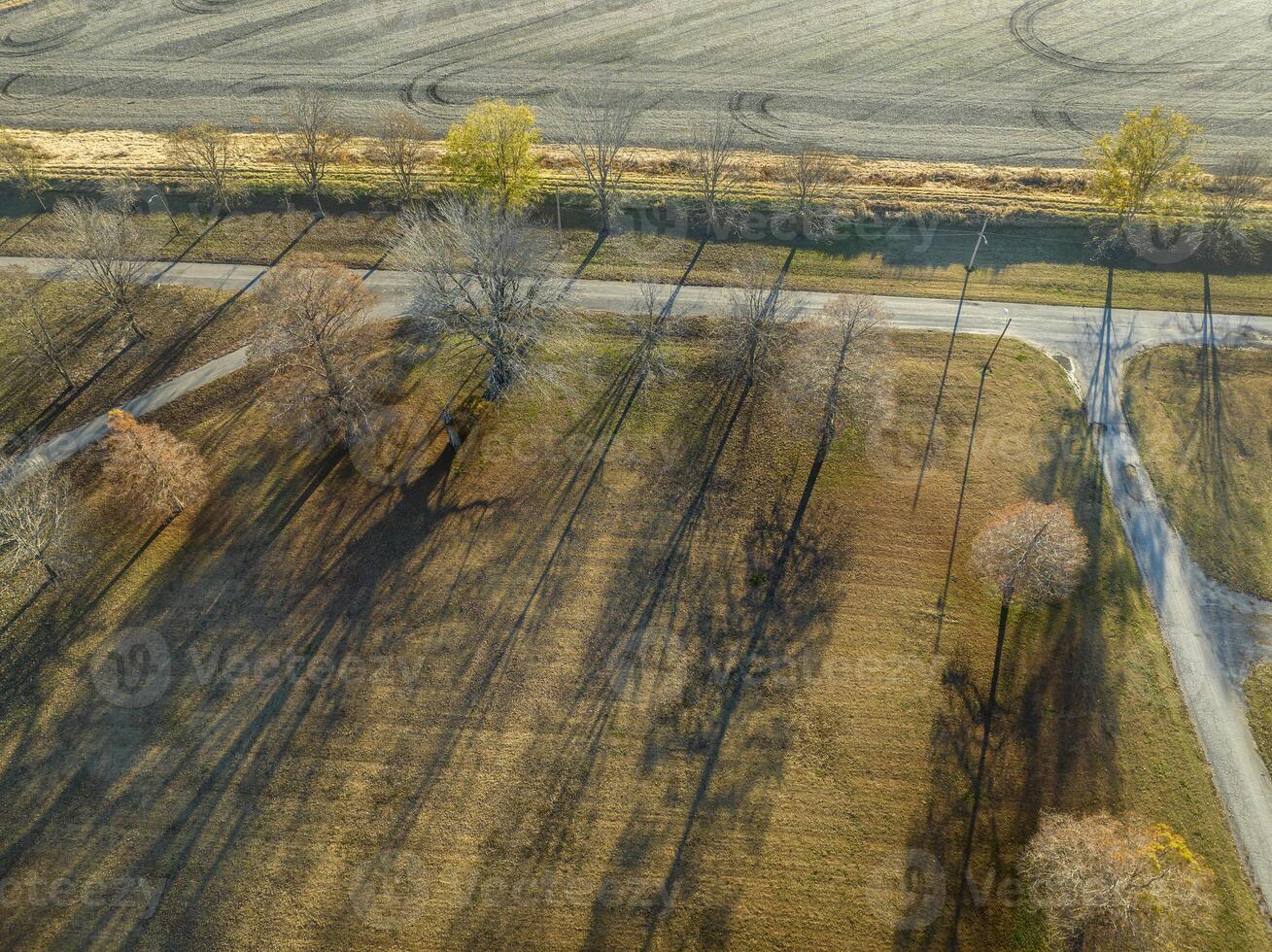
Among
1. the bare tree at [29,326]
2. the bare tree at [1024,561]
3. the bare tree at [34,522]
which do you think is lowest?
the bare tree at [1024,561]

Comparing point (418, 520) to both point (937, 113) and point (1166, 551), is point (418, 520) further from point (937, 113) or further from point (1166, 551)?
point (937, 113)

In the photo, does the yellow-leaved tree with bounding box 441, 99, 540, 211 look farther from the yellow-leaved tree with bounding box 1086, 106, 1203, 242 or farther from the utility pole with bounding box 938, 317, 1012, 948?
the yellow-leaved tree with bounding box 1086, 106, 1203, 242

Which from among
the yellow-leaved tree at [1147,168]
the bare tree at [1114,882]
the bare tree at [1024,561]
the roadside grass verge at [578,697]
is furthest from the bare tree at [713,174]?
the bare tree at [1114,882]

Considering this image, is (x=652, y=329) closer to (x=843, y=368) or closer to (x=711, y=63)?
(x=843, y=368)

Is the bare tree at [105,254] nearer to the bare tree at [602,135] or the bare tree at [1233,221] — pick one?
the bare tree at [602,135]

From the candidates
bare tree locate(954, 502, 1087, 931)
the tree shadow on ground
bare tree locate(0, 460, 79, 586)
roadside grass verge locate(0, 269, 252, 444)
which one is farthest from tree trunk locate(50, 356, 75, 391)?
bare tree locate(954, 502, 1087, 931)
